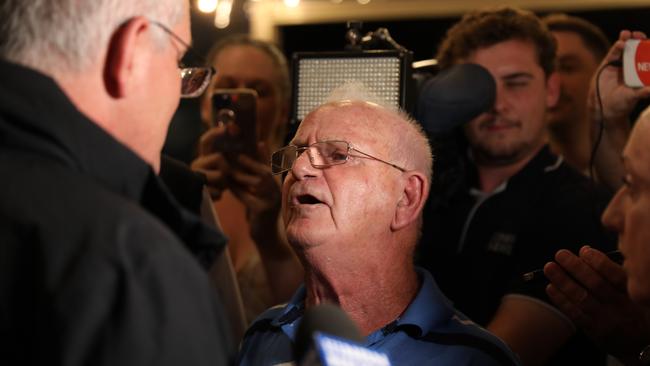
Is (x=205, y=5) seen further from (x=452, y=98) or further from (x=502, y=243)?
A: (x=502, y=243)

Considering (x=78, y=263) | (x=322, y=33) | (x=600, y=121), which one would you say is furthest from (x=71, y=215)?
(x=322, y=33)

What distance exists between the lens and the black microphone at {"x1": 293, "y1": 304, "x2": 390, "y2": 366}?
3.83ft

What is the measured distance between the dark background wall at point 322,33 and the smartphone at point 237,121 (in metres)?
1.17

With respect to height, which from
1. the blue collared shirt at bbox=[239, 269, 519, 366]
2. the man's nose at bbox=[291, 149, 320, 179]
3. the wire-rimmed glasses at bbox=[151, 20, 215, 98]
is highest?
the wire-rimmed glasses at bbox=[151, 20, 215, 98]

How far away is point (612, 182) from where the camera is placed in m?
2.86

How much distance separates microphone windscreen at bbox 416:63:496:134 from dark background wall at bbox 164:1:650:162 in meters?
1.68

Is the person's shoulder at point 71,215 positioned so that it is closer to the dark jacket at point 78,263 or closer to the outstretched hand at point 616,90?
the dark jacket at point 78,263

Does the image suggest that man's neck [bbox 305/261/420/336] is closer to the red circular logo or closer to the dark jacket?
the red circular logo

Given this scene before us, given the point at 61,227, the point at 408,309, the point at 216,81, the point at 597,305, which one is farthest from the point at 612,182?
→ the point at 61,227

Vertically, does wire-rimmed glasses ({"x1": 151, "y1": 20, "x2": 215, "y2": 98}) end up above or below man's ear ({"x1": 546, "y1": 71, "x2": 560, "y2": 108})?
above

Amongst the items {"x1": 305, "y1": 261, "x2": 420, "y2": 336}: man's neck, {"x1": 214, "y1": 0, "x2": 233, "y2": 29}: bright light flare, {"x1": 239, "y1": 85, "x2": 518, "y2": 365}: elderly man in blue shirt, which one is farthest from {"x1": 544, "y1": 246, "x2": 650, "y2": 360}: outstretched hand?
{"x1": 214, "y1": 0, "x2": 233, "y2": 29}: bright light flare

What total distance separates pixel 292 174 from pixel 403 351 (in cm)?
50

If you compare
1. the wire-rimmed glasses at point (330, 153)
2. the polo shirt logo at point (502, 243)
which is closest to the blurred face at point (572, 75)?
the polo shirt logo at point (502, 243)

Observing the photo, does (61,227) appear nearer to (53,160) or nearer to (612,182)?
(53,160)
